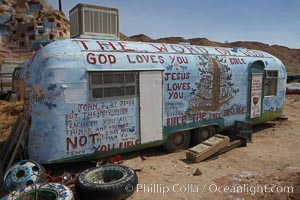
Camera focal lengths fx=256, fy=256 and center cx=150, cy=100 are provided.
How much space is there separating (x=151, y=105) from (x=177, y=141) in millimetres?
1634

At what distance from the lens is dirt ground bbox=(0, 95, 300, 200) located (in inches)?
203

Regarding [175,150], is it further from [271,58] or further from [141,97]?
[271,58]

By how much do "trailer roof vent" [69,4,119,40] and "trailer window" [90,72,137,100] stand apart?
1.48m

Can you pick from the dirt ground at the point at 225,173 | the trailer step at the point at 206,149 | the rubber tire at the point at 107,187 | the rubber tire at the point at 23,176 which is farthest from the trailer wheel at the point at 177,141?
the rubber tire at the point at 23,176

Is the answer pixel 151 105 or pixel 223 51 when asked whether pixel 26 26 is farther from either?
pixel 151 105

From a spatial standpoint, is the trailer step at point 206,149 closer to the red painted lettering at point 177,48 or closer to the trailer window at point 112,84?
the trailer window at point 112,84

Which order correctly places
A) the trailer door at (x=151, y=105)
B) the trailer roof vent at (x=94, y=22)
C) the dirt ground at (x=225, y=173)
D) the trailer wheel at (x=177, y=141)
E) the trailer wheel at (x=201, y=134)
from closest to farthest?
the dirt ground at (x=225, y=173) < the trailer door at (x=151, y=105) < the trailer roof vent at (x=94, y=22) < the trailer wheel at (x=177, y=141) < the trailer wheel at (x=201, y=134)

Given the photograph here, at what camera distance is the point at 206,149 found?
6.97 metres

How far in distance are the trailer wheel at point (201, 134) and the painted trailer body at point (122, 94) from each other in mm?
189

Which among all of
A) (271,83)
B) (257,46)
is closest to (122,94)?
(271,83)

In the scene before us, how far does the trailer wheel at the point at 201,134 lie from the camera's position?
8.17m

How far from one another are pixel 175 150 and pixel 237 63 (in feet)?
12.6

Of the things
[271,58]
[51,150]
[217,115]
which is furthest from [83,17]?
[271,58]

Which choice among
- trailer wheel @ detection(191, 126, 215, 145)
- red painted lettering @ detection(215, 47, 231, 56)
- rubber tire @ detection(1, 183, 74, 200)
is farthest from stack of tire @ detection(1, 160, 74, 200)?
red painted lettering @ detection(215, 47, 231, 56)
